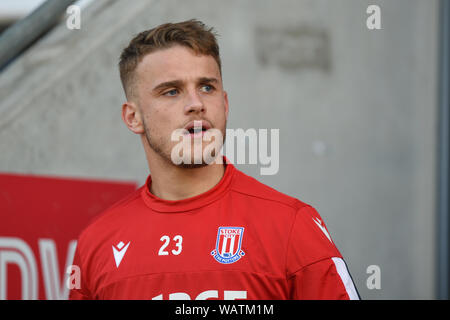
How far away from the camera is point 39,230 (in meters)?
2.87

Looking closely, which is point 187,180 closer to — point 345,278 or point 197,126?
point 197,126

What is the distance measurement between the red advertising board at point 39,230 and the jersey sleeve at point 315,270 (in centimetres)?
161

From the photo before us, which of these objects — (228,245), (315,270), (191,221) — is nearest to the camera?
(315,270)

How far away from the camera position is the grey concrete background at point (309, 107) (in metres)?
3.12

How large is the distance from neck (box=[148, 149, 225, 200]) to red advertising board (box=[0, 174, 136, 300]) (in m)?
1.15

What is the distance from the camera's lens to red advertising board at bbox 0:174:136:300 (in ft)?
9.03

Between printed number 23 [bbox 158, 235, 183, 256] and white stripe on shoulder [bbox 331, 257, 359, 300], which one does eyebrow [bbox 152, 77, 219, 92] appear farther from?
white stripe on shoulder [bbox 331, 257, 359, 300]

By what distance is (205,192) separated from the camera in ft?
6.47

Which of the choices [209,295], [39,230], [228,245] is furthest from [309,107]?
[209,295]

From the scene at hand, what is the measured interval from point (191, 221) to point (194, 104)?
1.39 feet

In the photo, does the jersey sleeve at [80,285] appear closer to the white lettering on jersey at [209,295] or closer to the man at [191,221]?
the man at [191,221]

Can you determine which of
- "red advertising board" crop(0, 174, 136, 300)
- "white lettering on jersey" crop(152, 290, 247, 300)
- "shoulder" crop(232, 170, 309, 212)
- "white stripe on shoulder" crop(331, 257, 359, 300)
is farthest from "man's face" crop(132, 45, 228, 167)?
"red advertising board" crop(0, 174, 136, 300)

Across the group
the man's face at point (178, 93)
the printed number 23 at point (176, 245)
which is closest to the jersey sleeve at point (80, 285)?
the printed number 23 at point (176, 245)
